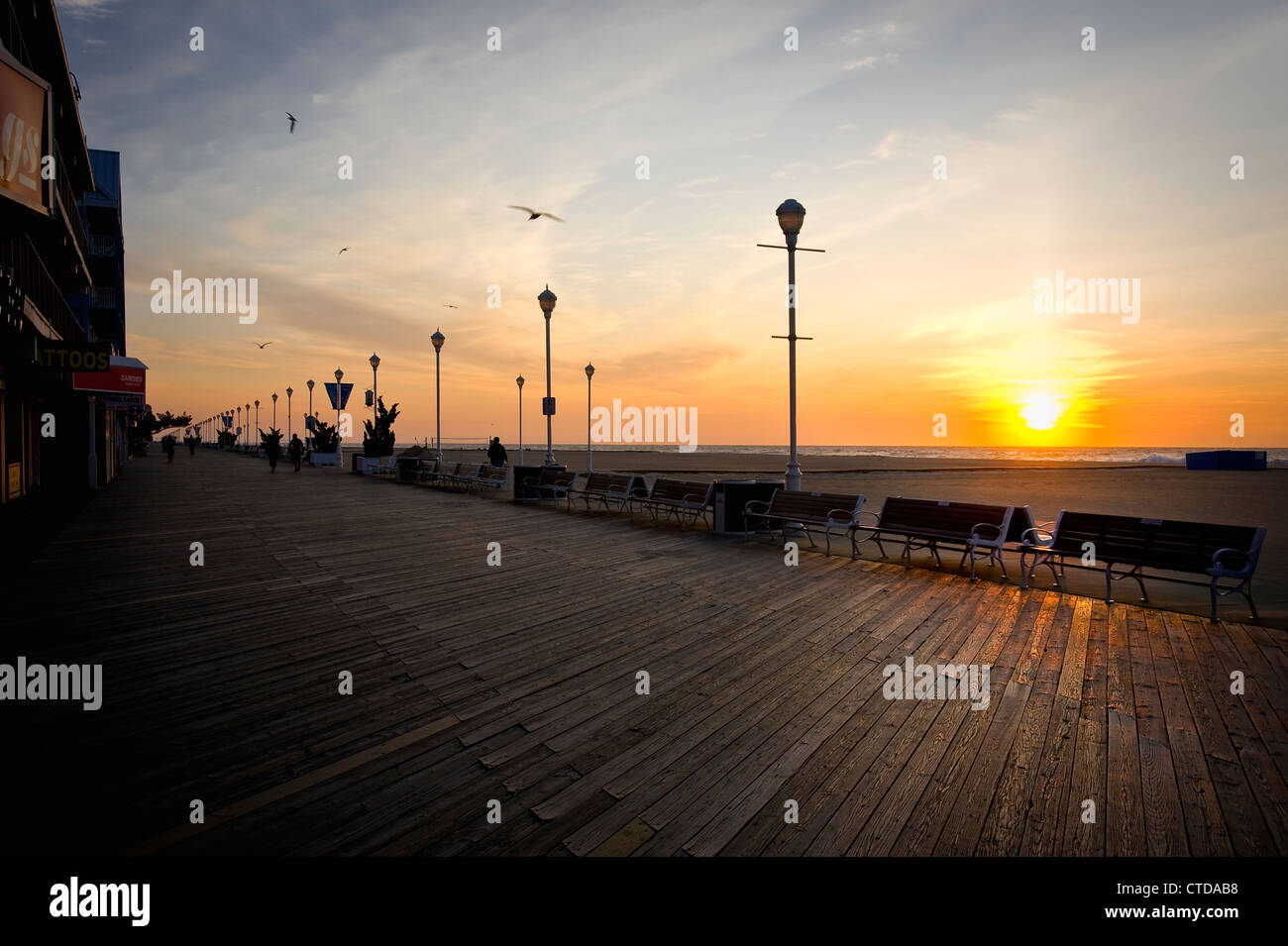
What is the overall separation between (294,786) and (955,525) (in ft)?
25.1

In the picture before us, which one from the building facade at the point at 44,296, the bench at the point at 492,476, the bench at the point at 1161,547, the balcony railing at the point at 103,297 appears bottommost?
the bench at the point at 1161,547

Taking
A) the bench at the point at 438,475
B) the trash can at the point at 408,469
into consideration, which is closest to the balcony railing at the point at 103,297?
the trash can at the point at 408,469

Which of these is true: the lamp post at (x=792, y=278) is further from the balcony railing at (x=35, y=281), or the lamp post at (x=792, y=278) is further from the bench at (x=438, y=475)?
the bench at (x=438, y=475)

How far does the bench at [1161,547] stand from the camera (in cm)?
546

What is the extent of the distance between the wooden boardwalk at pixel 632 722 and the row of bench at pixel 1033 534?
51 cm

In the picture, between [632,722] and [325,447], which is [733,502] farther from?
[325,447]

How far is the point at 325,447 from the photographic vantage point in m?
43.4

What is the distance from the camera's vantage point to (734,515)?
10.4 meters

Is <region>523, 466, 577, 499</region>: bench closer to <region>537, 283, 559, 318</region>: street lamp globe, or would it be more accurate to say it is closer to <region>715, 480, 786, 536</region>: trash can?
<region>537, 283, 559, 318</region>: street lamp globe

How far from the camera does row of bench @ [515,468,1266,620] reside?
18.7 ft
